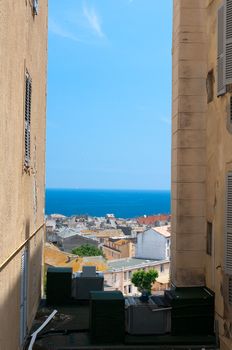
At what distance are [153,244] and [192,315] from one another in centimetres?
8285

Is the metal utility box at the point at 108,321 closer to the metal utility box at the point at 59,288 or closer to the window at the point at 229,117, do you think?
the metal utility box at the point at 59,288

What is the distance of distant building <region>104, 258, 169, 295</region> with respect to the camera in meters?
64.9

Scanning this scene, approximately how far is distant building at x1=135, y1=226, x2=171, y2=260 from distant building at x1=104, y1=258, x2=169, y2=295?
39.5 ft

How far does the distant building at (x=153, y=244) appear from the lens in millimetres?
92631

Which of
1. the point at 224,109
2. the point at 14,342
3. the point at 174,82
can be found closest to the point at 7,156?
the point at 14,342

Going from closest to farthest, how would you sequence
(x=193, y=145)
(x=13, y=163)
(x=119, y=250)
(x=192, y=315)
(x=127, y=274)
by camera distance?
(x=13, y=163)
(x=192, y=315)
(x=193, y=145)
(x=127, y=274)
(x=119, y=250)

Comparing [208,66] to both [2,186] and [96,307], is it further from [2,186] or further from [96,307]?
[2,186]

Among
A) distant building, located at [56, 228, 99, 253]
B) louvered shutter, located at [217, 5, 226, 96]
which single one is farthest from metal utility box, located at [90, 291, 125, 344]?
distant building, located at [56, 228, 99, 253]

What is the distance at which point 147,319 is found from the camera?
11.8 m

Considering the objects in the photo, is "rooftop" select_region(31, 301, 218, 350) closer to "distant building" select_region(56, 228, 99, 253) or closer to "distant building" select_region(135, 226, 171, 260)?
"distant building" select_region(135, 226, 171, 260)

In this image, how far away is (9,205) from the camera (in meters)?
8.09

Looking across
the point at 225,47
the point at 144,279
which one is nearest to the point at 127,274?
the point at 144,279

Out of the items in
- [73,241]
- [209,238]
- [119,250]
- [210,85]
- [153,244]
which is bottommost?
[119,250]

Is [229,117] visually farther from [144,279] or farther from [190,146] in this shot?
[144,279]
